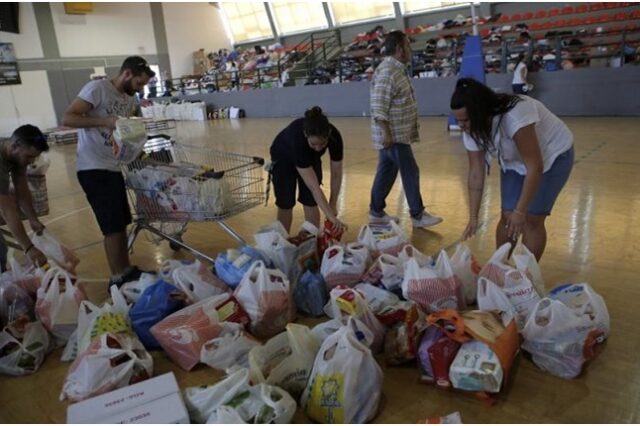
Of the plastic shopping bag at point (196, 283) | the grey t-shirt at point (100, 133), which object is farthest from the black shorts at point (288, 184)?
the grey t-shirt at point (100, 133)

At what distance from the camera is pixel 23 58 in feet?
56.6

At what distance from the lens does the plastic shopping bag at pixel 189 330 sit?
2.28 meters

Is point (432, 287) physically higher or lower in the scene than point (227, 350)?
higher

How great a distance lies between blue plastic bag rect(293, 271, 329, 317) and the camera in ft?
8.84

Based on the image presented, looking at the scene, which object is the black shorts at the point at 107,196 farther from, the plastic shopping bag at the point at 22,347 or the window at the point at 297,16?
the window at the point at 297,16

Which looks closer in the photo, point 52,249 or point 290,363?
point 290,363

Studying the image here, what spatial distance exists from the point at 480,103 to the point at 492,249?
1525mm

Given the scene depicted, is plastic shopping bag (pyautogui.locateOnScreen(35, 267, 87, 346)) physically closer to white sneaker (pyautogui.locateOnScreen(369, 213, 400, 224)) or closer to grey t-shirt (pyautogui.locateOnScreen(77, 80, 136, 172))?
grey t-shirt (pyautogui.locateOnScreen(77, 80, 136, 172))

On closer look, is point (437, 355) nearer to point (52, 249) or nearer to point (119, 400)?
point (119, 400)

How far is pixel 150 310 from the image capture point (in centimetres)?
247

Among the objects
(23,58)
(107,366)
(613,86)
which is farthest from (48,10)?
(107,366)

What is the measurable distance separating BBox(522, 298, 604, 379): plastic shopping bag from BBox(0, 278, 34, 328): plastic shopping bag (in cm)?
255

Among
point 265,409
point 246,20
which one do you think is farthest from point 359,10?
point 265,409

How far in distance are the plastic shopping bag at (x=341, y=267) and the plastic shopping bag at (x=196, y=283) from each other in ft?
1.88
